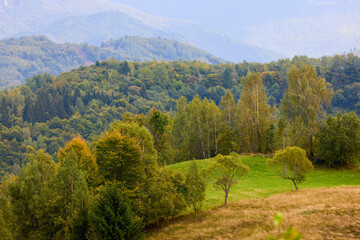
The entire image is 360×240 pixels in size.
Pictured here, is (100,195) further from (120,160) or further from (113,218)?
(120,160)

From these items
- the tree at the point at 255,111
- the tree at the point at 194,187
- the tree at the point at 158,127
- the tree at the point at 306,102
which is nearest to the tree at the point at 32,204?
the tree at the point at 194,187

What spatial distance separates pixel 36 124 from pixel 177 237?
191 meters

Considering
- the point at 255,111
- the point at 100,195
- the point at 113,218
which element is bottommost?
the point at 113,218

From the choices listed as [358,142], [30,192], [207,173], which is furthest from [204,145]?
[30,192]

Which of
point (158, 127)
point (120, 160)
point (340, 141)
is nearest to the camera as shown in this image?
point (120, 160)

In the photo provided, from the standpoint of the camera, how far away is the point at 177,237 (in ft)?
98.7

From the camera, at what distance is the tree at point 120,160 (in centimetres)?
3678

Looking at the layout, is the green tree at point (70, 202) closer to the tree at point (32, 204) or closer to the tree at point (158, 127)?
Answer: the tree at point (32, 204)

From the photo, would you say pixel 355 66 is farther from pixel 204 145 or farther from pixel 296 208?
pixel 296 208

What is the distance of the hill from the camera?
22828 millimetres

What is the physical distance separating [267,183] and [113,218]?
28622 mm

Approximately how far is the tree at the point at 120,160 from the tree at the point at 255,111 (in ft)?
120

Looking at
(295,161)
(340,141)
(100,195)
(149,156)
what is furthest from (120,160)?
(340,141)

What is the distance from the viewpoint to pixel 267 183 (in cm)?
5025
